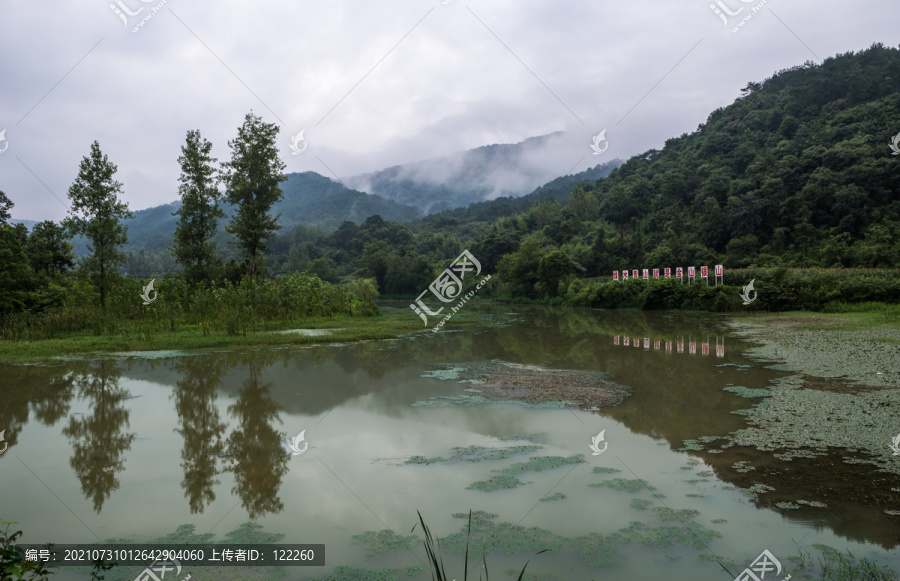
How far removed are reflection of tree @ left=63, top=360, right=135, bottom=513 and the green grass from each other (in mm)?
3293

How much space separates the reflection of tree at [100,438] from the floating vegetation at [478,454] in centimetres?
279

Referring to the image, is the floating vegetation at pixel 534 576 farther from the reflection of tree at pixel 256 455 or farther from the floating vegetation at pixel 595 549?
the reflection of tree at pixel 256 455

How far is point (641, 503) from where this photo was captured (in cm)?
423

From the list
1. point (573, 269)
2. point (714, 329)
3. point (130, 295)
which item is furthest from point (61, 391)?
point (573, 269)

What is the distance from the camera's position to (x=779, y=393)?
7.58 meters

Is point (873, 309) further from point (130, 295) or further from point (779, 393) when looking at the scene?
point (130, 295)

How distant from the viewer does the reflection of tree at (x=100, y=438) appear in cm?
491

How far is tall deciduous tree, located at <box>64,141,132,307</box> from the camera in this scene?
17.1 metres

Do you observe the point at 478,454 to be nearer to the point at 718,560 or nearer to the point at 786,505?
the point at 718,560

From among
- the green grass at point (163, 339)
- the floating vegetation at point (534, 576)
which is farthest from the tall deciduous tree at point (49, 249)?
the floating vegetation at point (534, 576)

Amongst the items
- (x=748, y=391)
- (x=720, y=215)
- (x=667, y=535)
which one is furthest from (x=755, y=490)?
(x=720, y=215)

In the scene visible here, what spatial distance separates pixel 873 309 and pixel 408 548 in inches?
861

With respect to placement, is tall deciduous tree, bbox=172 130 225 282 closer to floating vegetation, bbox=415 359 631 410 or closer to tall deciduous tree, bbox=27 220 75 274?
tall deciduous tree, bbox=27 220 75 274

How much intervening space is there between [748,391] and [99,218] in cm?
1869
